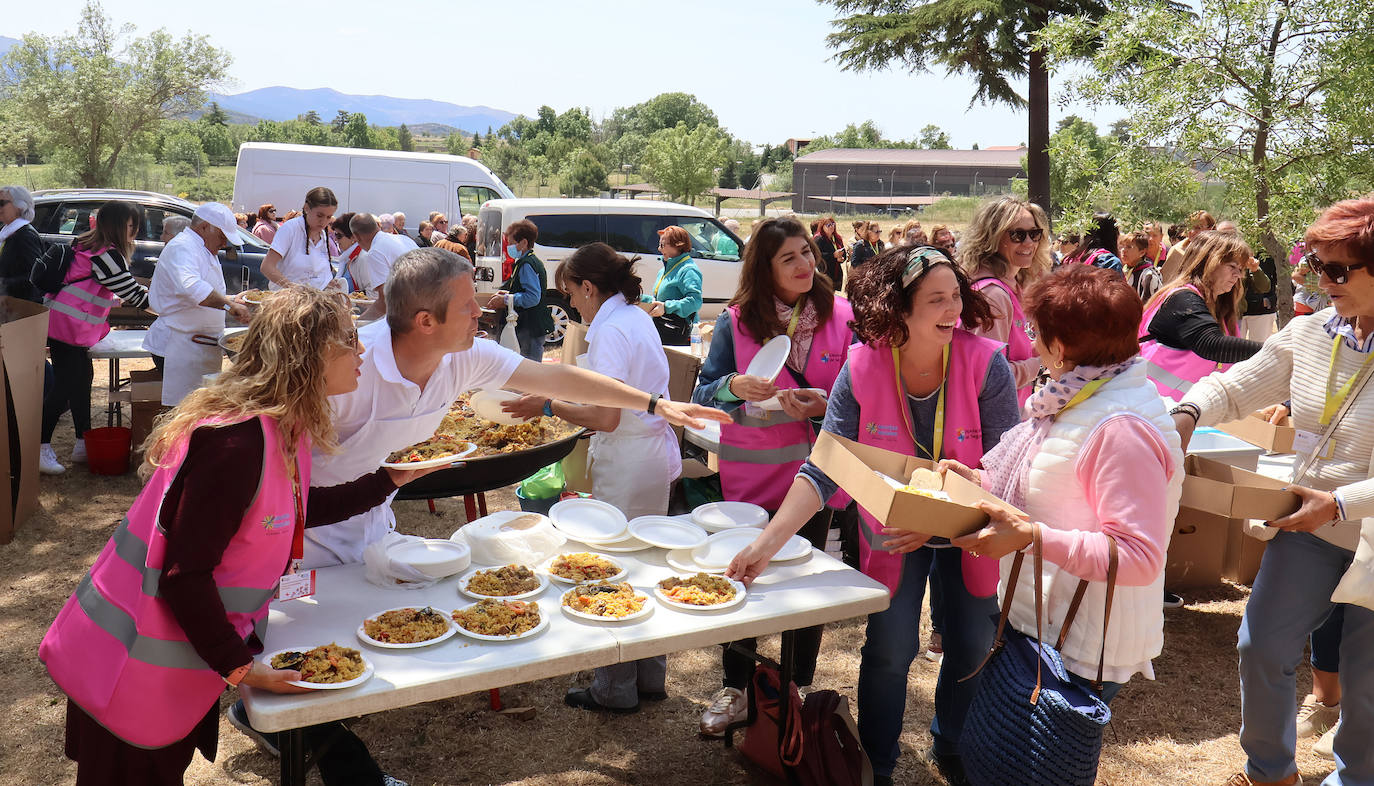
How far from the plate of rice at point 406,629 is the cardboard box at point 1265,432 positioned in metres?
2.31

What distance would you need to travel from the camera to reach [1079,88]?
6062 millimetres

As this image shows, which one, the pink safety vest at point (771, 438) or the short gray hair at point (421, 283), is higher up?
the short gray hair at point (421, 283)

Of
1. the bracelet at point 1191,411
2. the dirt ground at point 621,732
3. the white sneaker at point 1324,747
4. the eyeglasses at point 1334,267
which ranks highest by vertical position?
the eyeglasses at point 1334,267

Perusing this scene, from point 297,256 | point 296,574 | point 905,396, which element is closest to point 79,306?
point 297,256

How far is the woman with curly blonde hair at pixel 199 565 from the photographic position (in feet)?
5.82

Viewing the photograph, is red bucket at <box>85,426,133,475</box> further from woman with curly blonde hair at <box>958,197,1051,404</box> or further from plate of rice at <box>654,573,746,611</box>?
woman with curly blonde hair at <box>958,197,1051,404</box>

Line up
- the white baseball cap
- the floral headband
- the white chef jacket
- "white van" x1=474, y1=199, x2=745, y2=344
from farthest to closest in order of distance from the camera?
"white van" x1=474, y1=199, x2=745, y2=344, the white baseball cap, the white chef jacket, the floral headband

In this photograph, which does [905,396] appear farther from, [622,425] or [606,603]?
[622,425]

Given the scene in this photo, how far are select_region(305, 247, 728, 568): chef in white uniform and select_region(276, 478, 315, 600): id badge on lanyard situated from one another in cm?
43

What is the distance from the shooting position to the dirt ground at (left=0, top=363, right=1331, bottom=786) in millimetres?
3031

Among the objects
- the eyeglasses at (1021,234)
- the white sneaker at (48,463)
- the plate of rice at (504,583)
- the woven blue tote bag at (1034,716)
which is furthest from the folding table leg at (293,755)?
the white sneaker at (48,463)

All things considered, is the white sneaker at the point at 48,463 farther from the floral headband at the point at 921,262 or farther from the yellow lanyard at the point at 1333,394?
the yellow lanyard at the point at 1333,394

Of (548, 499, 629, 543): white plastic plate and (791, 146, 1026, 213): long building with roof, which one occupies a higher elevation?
(791, 146, 1026, 213): long building with roof

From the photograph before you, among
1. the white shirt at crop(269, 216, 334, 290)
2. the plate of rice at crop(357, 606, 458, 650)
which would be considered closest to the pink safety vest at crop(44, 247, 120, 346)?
the white shirt at crop(269, 216, 334, 290)
